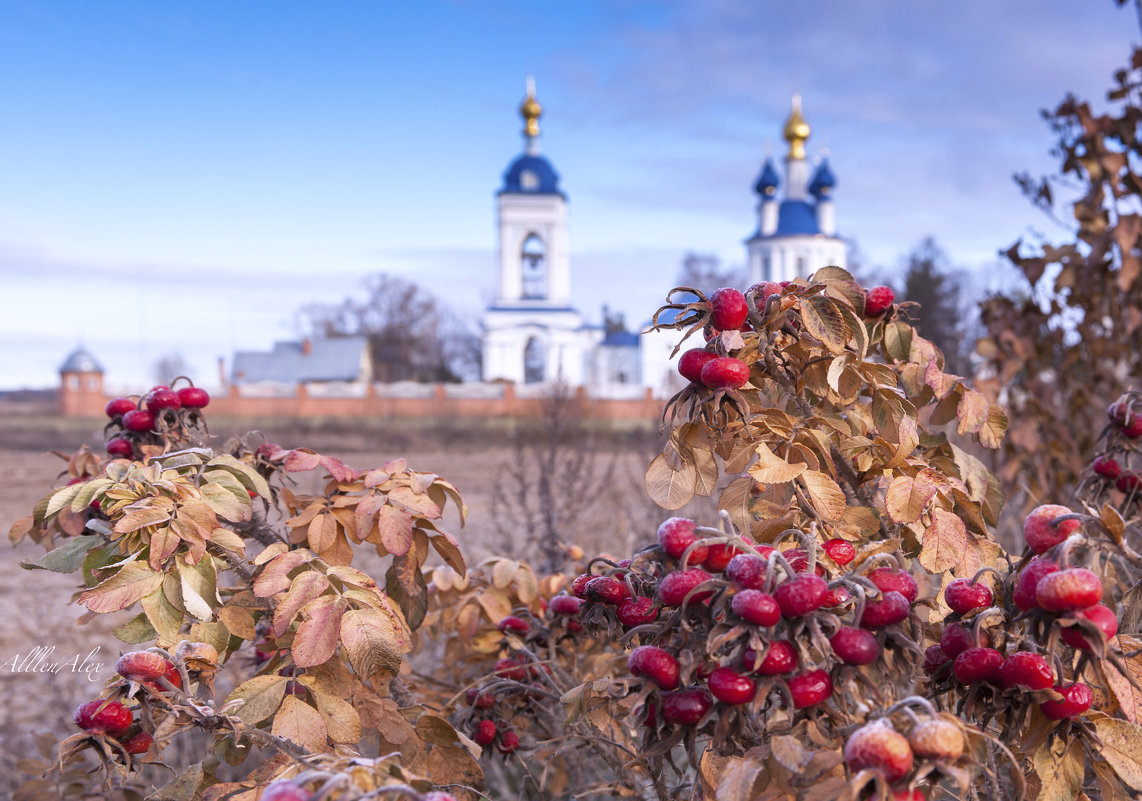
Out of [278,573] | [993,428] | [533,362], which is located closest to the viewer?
[278,573]

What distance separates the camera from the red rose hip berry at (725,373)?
1025mm

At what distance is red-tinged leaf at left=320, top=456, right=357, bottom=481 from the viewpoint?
5.09ft

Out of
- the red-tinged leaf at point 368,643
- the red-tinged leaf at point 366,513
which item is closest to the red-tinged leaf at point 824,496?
the red-tinged leaf at point 368,643

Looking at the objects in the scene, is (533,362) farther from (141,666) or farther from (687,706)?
(687,706)

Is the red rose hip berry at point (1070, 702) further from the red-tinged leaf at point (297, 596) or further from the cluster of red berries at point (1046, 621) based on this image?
the red-tinged leaf at point (297, 596)

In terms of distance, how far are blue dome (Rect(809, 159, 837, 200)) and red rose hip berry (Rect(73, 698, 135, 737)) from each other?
36983 mm

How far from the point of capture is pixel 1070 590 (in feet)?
2.59

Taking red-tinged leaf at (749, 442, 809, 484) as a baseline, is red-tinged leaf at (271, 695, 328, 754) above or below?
below

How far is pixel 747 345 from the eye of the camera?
125cm

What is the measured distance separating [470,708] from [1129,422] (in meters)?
1.45

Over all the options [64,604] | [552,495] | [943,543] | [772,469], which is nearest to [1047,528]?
[943,543]

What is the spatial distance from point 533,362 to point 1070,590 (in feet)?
120

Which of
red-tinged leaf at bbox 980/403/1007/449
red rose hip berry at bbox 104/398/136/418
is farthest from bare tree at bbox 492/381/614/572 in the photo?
red-tinged leaf at bbox 980/403/1007/449

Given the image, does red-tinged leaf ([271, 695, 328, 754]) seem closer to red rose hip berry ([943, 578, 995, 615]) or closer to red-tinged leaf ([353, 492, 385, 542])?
red-tinged leaf ([353, 492, 385, 542])
